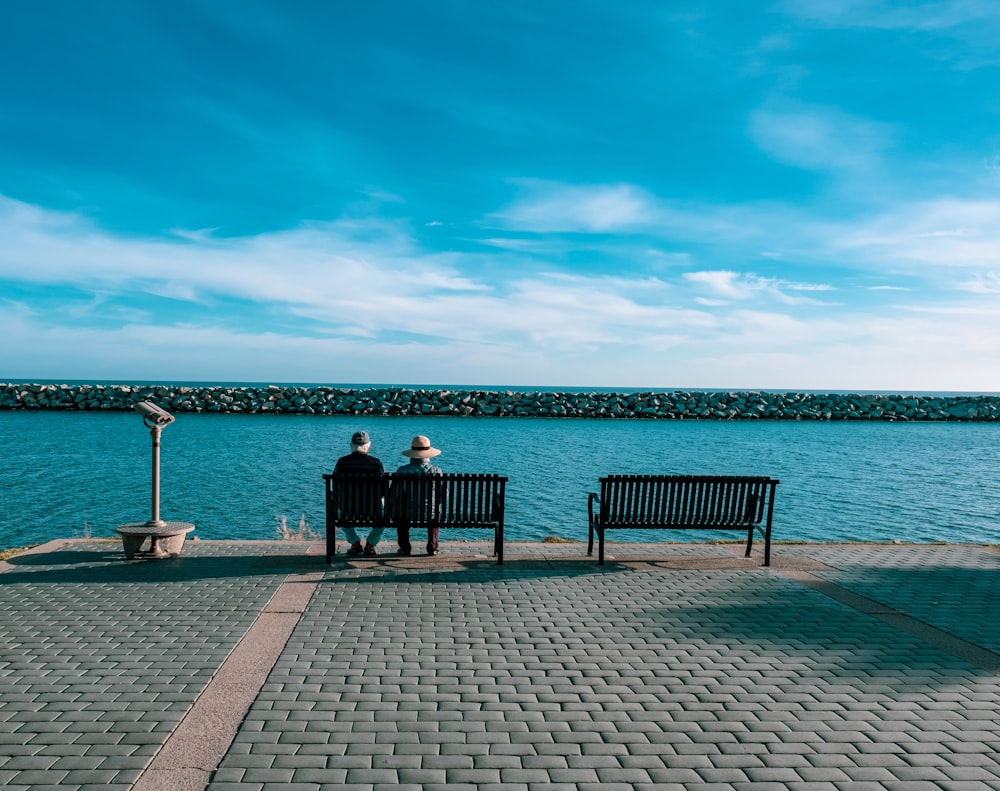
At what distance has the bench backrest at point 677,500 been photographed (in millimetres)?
8898

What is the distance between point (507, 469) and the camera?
23.7 metres

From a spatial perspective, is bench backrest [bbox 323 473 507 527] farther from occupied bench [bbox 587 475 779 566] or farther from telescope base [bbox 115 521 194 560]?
telescope base [bbox 115 521 194 560]

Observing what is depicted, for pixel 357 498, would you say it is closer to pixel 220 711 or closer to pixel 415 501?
pixel 415 501

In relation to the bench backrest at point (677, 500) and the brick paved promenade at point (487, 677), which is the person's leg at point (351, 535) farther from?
the bench backrest at point (677, 500)

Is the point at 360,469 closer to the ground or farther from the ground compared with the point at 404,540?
farther from the ground

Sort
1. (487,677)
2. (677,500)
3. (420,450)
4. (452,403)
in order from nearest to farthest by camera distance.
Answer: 1. (487,677)
2. (677,500)
3. (420,450)
4. (452,403)

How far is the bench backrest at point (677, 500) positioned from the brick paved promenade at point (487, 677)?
602mm

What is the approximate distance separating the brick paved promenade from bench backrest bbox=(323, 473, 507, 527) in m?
0.53

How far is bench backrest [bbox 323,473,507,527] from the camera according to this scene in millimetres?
8617

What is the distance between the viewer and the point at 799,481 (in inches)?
909

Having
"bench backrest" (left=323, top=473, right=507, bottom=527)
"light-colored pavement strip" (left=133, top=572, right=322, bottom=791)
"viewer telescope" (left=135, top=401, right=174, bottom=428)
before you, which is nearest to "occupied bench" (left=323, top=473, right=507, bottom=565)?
"bench backrest" (left=323, top=473, right=507, bottom=527)

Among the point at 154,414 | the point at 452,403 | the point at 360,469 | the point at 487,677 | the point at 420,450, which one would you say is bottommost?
the point at 487,677

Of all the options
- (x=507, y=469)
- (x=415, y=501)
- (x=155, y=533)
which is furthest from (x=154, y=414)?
(x=507, y=469)

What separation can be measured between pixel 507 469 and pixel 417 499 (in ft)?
49.5
